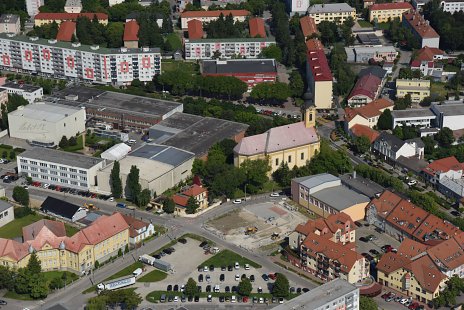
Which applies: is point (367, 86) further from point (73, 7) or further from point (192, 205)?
point (73, 7)

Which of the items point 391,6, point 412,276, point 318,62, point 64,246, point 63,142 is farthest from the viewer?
point 391,6

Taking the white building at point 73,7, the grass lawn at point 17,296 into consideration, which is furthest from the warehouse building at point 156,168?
the white building at point 73,7

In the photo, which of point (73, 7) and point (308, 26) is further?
point (73, 7)

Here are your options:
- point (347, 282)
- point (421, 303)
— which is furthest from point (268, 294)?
point (421, 303)

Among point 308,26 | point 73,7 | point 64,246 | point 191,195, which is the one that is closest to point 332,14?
point 308,26

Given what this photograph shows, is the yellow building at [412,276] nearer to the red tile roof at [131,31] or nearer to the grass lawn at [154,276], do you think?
the grass lawn at [154,276]

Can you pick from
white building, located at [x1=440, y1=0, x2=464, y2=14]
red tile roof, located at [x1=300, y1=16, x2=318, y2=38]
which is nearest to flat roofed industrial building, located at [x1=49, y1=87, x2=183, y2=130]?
red tile roof, located at [x1=300, y1=16, x2=318, y2=38]

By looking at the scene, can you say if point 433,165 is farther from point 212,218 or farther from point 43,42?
point 43,42
